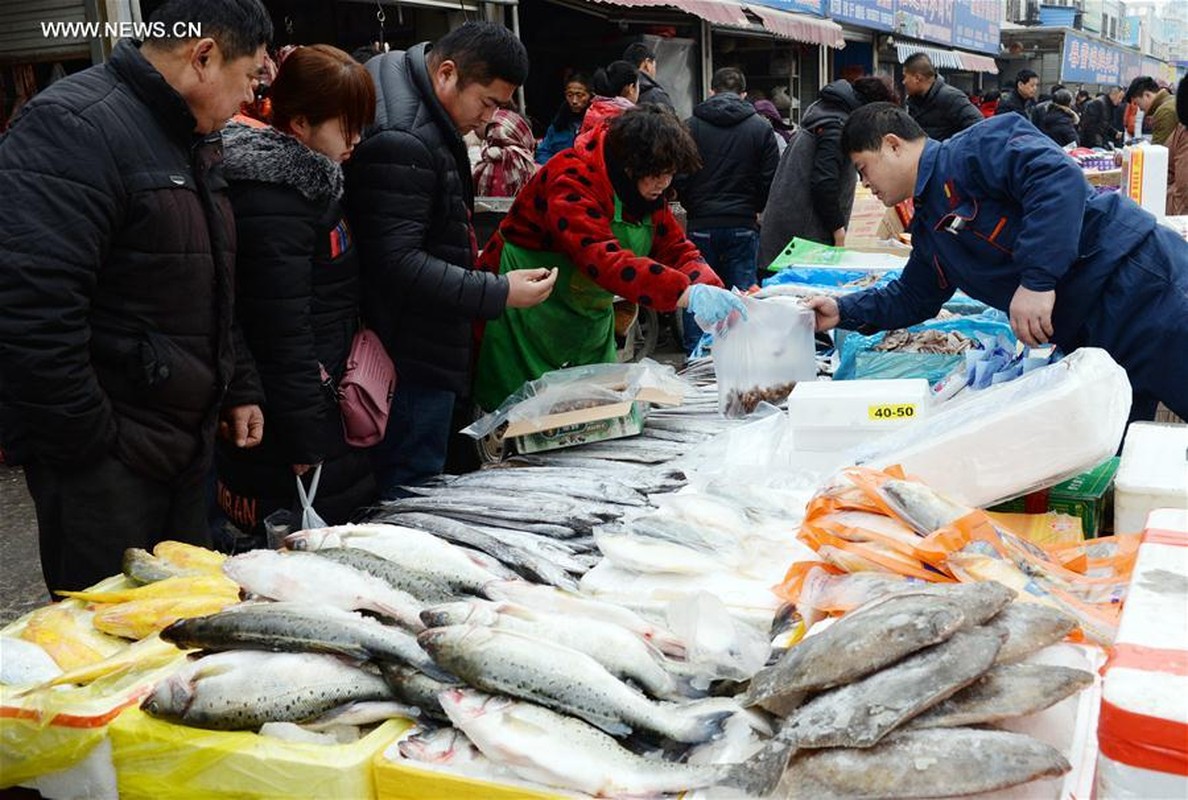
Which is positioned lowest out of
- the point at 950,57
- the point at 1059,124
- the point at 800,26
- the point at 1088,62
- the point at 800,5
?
the point at 1059,124

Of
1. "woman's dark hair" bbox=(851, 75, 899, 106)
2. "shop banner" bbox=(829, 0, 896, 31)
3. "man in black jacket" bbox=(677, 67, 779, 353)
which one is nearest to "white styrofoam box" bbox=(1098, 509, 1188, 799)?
"woman's dark hair" bbox=(851, 75, 899, 106)

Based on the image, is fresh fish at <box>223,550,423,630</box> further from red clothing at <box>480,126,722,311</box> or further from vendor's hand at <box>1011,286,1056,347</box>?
red clothing at <box>480,126,722,311</box>

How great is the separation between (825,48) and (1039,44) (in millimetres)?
20227

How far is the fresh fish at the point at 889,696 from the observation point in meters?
1.52


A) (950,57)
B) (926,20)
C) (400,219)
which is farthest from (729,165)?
(950,57)

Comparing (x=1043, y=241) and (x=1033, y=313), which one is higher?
(x=1043, y=241)

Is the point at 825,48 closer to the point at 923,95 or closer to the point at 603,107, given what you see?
the point at 923,95

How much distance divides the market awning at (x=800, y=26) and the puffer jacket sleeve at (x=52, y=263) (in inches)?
464

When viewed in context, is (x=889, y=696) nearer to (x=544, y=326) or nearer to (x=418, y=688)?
(x=418, y=688)

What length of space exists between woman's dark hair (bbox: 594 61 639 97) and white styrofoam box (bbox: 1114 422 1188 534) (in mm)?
6022

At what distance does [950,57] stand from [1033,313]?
2224 cm

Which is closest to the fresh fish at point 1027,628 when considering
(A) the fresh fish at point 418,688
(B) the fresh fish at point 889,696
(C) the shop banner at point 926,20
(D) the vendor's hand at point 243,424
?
(B) the fresh fish at point 889,696

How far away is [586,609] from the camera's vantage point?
2035 mm

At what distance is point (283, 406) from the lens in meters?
3.44
